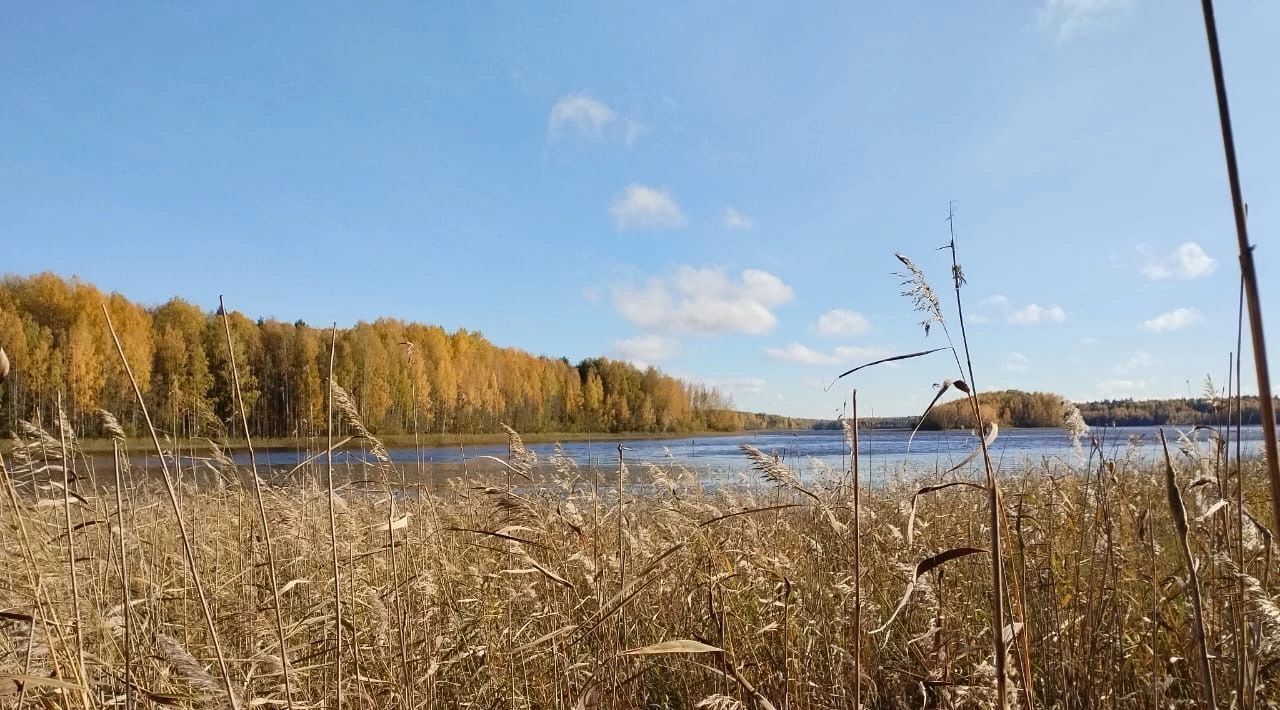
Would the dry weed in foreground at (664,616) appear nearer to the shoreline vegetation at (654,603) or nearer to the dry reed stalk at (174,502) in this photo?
the shoreline vegetation at (654,603)

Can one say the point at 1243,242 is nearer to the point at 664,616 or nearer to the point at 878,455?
the point at 664,616

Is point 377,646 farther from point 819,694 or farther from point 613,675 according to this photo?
point 819,694

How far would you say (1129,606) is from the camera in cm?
257

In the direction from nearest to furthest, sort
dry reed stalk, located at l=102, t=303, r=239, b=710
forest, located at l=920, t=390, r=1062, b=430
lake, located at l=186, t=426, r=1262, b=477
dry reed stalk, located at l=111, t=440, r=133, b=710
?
dry reed stalk, located at l=102, t=303, r=239, b=710
dry reed stalk, located at l=111, t=440, r=133, b=710
forest, located at l=920, t=390, r=1062, b=430
lake, located at l=186, t=426, r=1262, b=477

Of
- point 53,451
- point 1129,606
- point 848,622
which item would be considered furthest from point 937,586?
point 53,451

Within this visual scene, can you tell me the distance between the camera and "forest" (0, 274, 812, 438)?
2009 cm

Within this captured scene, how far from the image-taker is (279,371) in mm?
32156

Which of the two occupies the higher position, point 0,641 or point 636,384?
point 636,384

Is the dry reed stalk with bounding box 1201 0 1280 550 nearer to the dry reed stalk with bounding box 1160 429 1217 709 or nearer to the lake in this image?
the dry reed stalk with bounding box 1160 429 1217 709

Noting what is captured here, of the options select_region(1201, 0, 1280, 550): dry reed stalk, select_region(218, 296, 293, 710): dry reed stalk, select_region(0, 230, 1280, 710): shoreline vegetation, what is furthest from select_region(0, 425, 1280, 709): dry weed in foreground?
select_region(1201, 0, 1280, 550): dry reed stalk

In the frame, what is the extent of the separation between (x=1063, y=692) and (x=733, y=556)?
167 cm

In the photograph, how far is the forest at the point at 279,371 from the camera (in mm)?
20094

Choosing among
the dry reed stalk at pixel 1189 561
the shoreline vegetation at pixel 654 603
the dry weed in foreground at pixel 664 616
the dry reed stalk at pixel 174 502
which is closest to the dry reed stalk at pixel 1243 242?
the dry reed stalk at pixel 1189 561

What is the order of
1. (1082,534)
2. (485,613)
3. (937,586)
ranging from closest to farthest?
(937,586)
(1082,534)
(485,613)
